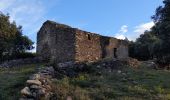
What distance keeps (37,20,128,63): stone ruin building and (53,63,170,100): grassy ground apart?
26.7 feet

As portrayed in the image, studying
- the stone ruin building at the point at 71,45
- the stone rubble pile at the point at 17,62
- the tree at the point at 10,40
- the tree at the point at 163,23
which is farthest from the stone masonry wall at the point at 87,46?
the tree at the point at 10,40

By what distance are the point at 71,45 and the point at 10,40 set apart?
37.2 ft

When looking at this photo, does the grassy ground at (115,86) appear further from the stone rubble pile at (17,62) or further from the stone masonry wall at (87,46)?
the stone rubble pile at (17,62)

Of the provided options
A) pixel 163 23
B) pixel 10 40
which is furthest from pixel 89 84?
pixel 10 40

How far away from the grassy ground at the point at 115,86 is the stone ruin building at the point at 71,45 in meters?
8.14

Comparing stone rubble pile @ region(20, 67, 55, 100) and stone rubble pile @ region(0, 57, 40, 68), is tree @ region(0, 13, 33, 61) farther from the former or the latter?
stone rubble pile @ region(20, 67, 55, 100)

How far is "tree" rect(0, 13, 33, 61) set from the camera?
122ft

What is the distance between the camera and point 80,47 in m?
29.2

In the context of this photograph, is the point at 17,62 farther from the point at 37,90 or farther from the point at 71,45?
the point at 37,90

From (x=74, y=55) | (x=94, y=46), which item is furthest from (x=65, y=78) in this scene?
(x=94, y=46)

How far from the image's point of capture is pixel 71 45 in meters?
29.0

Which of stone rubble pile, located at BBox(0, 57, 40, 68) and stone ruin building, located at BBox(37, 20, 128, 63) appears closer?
→ stone ruin building, located at BBox(37, 20, 128, 63)

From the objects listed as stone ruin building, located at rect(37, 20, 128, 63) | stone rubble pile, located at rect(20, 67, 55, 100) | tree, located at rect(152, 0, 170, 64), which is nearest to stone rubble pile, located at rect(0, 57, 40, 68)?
stone ruin building, located at rect(37, 20, 128, 63)

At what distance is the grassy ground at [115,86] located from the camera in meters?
13.9
